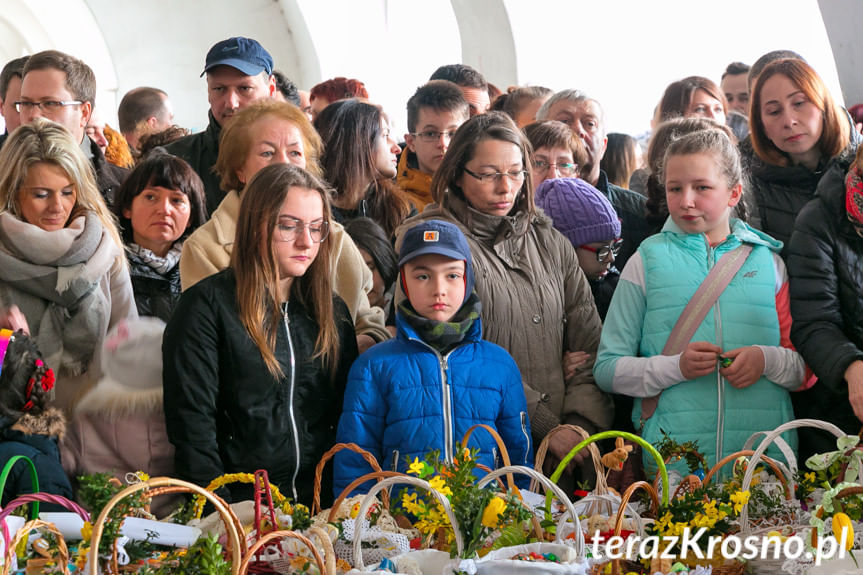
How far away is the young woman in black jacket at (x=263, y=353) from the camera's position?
3.20 metres

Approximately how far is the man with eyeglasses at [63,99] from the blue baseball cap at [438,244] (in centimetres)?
161

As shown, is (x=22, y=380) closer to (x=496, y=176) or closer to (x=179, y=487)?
(x=179, y=487)

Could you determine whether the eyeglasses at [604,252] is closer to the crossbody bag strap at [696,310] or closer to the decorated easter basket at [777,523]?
the crossbody bag strap at [696,310]

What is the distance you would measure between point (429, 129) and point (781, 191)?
1537 millimetres

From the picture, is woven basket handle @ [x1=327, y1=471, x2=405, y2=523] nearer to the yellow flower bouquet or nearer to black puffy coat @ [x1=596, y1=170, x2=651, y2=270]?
the yellow flower bouquet

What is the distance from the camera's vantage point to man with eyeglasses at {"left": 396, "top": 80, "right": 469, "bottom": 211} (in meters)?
4.75

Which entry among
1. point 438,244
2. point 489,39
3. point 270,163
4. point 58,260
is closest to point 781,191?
point 438,244

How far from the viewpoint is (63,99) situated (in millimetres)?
4551

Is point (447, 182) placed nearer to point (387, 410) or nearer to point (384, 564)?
point (387, 410)

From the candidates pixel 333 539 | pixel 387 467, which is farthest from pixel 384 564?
pixel 387 467

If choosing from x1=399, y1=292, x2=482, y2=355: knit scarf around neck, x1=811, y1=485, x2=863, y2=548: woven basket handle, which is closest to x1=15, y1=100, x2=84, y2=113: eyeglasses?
x1=399, y1=292, x2=482, y2=355: knit scarf around neck

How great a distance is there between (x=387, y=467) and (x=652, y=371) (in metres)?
0.94

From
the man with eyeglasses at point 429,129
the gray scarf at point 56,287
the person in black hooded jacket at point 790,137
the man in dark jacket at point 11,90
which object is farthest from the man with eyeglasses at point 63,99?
the person in black hooded jacket at point 790,137

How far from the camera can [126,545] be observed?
2512mm
